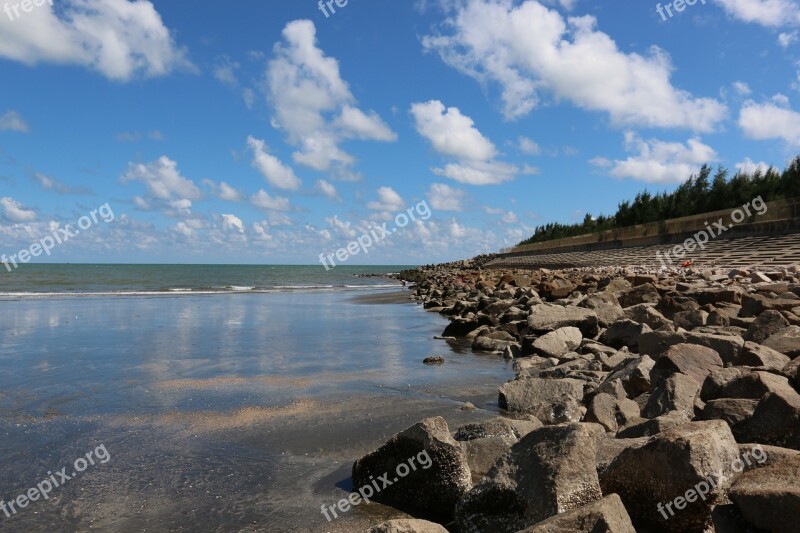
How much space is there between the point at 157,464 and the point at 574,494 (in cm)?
284

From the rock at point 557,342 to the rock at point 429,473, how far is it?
4.75 meters

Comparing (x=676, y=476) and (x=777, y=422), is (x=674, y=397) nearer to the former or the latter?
(x=777, y=422)

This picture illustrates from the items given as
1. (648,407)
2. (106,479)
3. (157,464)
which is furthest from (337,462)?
(648,407)

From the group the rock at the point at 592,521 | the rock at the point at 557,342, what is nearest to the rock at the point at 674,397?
the rock at the point at 592,521

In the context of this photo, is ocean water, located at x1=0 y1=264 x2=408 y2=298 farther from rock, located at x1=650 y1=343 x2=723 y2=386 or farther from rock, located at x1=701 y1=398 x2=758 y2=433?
rock, located at x1=701 y1=398 x2=758 y2=433

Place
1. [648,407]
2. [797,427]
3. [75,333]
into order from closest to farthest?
[797,427]
[648,407]
[75,333]

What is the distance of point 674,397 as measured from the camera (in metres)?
4.48

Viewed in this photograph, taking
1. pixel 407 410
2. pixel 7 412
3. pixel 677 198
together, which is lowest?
pixel 407 410

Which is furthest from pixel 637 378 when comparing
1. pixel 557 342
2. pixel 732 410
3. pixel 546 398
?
pixel 557 342

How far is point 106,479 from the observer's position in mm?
3963

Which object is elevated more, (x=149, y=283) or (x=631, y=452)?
(x=149, y=283)

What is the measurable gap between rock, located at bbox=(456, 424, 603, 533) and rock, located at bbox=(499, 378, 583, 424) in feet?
6.89

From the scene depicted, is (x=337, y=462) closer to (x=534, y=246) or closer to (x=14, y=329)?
(x=14, y=329)

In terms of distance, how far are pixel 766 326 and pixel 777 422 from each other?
3.53 metres
